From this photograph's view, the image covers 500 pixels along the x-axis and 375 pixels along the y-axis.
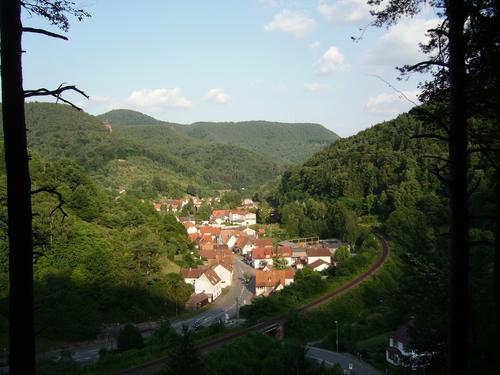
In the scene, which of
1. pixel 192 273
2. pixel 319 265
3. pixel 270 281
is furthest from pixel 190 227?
pixel 270 281

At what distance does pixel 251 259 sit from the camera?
44.3 metres

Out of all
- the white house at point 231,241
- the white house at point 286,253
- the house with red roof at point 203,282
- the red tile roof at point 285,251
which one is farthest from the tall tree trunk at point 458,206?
the white house at point 231,241

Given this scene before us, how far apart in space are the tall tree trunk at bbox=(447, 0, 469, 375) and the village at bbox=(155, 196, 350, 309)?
89.3ft

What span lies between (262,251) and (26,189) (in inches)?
1527

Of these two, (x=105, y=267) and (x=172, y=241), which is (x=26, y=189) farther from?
(x=172, y=241)

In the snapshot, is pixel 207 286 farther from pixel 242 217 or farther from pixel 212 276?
pixel 242 217

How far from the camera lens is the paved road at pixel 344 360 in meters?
17.1

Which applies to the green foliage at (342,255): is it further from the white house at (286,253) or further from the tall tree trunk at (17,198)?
the tall tree trunk at (17,198)

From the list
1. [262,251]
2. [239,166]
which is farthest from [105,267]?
[239,166]

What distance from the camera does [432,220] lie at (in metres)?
30.2

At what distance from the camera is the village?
3231 cm

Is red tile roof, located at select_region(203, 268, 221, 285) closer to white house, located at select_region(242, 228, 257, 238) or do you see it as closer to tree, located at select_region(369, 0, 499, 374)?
white house, located at select_region(242, 228, 257, 238)

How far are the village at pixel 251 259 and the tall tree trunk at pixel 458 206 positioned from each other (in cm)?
2721

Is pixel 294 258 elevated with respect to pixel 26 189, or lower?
lower
